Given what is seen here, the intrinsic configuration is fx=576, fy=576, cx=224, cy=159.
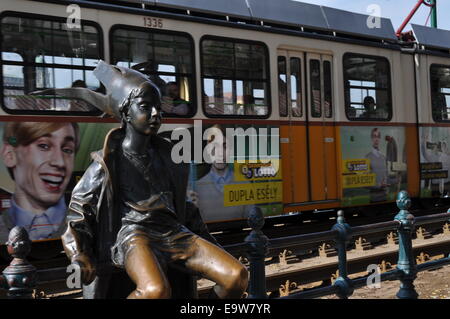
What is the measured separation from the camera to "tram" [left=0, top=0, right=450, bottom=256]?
7062 millimetres

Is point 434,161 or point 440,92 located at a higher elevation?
point 440,92

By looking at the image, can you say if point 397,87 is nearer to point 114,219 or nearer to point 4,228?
point 4,228

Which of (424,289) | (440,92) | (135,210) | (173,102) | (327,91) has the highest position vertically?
(440,92)

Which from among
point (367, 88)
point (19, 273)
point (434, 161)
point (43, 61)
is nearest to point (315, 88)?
point (367, 88)

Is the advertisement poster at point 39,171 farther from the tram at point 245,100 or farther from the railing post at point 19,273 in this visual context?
the railing post at point 19,273

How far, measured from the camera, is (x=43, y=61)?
712 cm

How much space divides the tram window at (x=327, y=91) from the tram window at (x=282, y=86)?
97cm

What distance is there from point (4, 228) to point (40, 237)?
0.44m

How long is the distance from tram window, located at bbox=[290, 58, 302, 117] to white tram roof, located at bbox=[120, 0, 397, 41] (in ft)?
2.25

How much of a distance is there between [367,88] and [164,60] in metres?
4.56

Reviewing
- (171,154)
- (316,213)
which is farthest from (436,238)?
(171,154)

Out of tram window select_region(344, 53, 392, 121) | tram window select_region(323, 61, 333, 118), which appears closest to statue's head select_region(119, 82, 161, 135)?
tram window select_region(323, 61, 333, 118)

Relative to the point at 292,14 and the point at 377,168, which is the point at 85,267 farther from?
the point at 377,168
